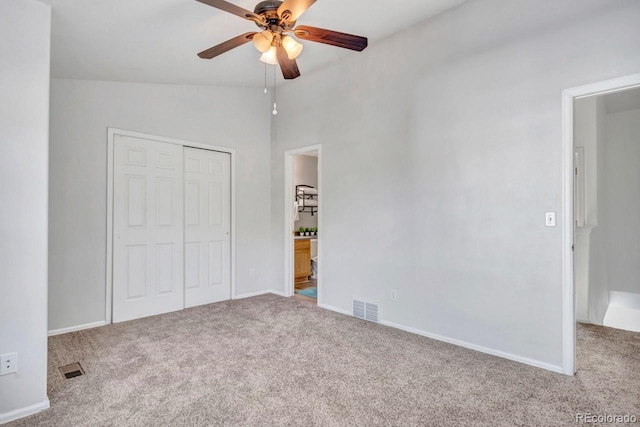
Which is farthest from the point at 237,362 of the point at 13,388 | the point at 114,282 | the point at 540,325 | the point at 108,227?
the point at 540,325

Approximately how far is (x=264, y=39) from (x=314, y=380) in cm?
240

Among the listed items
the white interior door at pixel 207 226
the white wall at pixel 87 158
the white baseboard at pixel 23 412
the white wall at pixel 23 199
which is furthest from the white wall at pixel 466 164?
the white baseboard at pixel 23 412

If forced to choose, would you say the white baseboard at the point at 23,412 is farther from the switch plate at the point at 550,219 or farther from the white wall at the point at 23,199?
the switch plate at the point at 550,219

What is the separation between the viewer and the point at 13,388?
6.68 ft

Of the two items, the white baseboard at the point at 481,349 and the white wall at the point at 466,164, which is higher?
the white wall at the point at 466,164

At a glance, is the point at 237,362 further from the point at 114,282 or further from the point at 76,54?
the point at 76,54

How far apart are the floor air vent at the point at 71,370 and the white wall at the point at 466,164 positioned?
260 centimetres

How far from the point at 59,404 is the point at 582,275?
16.1 feet

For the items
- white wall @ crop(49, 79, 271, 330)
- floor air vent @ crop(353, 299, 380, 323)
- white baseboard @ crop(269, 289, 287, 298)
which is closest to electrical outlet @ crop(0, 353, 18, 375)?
white wall @ crop(49, 79, 271, 330)

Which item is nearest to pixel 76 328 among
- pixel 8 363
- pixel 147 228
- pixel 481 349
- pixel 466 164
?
pixel 147 228

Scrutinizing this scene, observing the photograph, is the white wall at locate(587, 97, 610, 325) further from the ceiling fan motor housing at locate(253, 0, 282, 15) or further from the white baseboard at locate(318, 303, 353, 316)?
the ceiling fan motor housing at locate(253, 0, 282, 15)

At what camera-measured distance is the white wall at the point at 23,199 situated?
2031mm

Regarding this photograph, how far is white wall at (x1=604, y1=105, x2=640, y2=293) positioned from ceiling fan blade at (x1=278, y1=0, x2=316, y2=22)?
4479 millimetres

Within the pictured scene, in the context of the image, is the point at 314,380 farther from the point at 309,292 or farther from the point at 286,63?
the point at 309,292
